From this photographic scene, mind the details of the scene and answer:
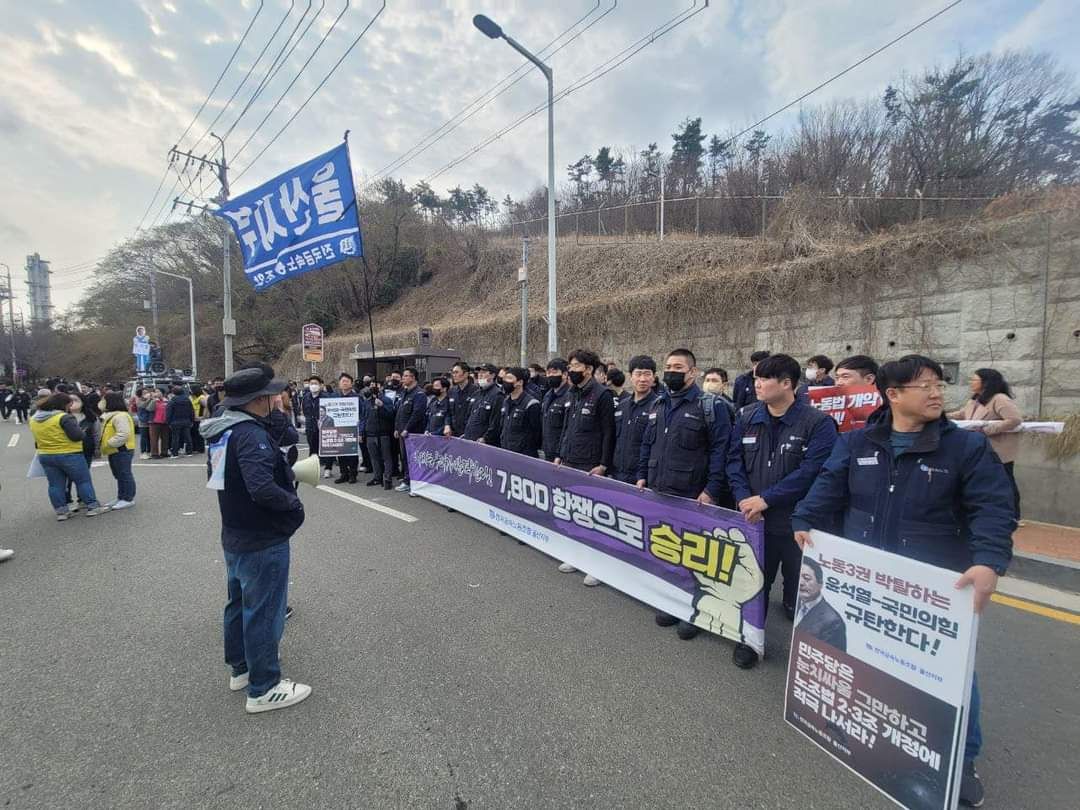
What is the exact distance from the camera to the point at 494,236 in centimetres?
3012

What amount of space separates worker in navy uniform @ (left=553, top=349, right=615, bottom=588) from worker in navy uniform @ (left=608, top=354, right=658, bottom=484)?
0.10 meters

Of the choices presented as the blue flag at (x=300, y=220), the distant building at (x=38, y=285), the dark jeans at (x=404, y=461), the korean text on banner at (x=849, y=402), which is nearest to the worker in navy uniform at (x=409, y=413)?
the dark jeans at (x=404, y=461)

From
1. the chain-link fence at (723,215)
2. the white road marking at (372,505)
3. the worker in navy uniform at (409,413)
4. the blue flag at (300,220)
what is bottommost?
the white road marking at (372,505)

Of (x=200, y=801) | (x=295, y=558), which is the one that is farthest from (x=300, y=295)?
(x=200, y=801)

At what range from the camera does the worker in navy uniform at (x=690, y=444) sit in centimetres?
358

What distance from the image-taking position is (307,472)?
2854mm

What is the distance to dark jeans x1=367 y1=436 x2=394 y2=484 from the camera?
315 inches

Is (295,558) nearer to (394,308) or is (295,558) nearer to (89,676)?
(89,676)

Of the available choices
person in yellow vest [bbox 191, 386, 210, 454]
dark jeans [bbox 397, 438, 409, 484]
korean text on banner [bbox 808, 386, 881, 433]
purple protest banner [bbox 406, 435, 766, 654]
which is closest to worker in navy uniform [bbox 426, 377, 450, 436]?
dark jeans [bbox 397, 438, 409, 484]

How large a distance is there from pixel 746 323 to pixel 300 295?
105 ft

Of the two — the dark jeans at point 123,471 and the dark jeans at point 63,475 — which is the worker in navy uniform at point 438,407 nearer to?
the dark jeans at point 123,471

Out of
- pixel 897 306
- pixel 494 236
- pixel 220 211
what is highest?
pixel 494 236

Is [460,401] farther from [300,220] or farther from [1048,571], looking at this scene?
[1048,571]

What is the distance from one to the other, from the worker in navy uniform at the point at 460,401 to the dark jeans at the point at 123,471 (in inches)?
172
